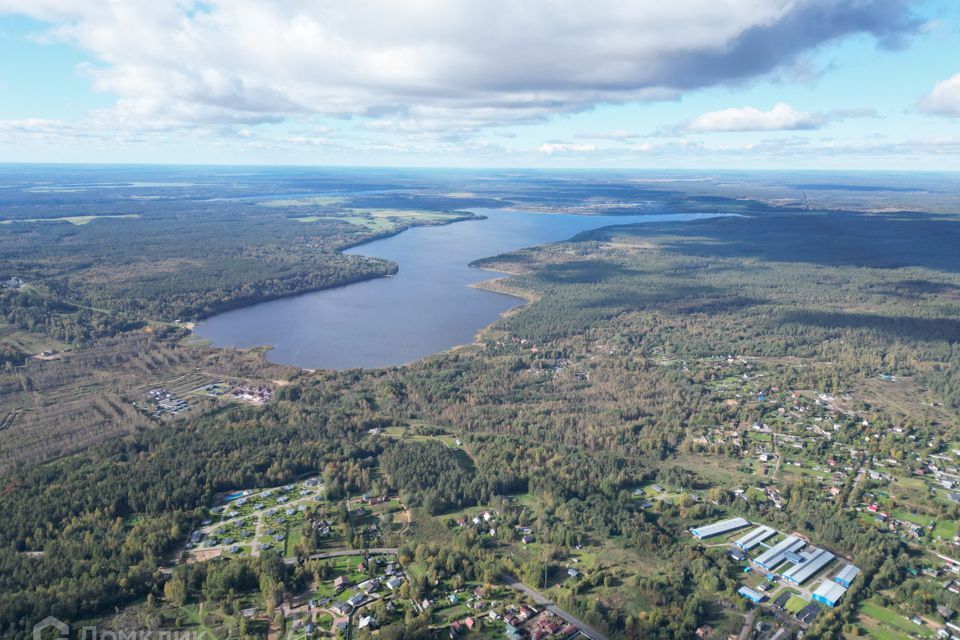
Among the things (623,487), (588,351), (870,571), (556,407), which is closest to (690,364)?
(588,351)

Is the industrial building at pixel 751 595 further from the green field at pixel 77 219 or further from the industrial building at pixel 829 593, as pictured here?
the green field at pixel 77 219

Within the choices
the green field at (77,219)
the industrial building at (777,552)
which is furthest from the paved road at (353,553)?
the green field at (77,219)

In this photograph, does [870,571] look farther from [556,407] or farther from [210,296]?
[210,296]

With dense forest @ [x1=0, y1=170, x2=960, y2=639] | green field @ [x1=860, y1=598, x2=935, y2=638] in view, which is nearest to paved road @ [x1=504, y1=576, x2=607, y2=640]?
dense forest @ [x1=0, y1=170, x2=960, y2=639]

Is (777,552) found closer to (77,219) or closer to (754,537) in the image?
(754,537)

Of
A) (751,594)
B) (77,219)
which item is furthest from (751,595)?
(77,219)
